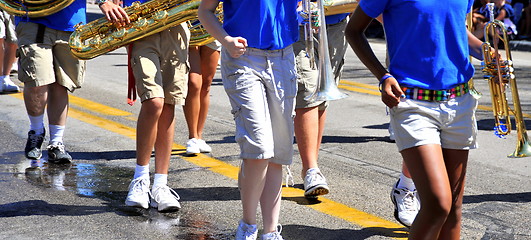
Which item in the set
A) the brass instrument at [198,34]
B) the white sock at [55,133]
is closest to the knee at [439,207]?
the brass instrument at [198,34]

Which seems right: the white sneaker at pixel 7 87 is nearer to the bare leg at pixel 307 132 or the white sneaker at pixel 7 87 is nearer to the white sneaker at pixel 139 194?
the white sneaker at pixel 139 194

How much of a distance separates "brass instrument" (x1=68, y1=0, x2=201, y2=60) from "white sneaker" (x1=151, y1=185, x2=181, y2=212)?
95 centimetres

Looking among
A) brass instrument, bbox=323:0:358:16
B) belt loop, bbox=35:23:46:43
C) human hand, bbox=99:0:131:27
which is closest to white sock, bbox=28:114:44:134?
belt loop, bbox=35:23:46:43

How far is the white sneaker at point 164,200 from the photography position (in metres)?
5.48

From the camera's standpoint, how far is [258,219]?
5.31 m

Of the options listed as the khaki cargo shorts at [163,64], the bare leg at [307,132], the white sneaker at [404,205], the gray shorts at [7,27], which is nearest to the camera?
the white sneaker at [404,205]

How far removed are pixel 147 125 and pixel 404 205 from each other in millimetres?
1623

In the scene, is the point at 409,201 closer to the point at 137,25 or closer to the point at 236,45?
the point at 236,45

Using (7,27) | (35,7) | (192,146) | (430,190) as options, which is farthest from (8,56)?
(430,190)

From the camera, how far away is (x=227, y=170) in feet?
22.0

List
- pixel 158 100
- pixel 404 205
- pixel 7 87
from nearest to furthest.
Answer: pixel 404 205, pixel 158 100, pixel 7 87

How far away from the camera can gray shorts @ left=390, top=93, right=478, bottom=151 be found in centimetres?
376

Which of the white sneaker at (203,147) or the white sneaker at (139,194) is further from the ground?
the white sneaker at (139,194)

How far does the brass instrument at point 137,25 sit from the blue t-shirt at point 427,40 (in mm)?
Result: 1890
